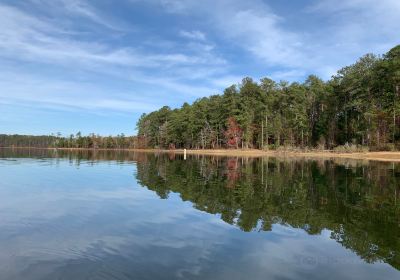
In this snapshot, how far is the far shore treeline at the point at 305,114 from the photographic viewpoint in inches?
2559

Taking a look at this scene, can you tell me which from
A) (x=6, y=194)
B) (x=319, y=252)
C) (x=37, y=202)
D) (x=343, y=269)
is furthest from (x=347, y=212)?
(x=6, y=194)

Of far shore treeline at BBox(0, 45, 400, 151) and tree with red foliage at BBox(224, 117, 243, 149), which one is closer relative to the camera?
far shore treeline at BBox(0, 45, 400, 151)

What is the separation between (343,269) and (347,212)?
641cm

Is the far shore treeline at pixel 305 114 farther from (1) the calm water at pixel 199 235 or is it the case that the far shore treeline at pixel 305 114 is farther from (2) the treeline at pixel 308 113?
(1) the calm water at pixel 199 235

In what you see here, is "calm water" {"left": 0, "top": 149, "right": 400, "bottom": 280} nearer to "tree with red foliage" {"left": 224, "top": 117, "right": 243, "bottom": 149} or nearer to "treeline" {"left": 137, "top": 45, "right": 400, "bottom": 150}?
"treeline" {"left": 137, "top": 45, "right": 400, "bottom": 150}

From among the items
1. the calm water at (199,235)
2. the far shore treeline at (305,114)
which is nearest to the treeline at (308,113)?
the far shore treeline at (305,114)

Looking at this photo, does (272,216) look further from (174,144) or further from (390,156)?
(174,144)

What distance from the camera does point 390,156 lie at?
52.1 meters

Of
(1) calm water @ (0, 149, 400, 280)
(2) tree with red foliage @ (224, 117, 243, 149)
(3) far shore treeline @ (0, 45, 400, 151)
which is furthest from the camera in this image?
(2) tree with red foliage @ (224, 117, 243, 149)

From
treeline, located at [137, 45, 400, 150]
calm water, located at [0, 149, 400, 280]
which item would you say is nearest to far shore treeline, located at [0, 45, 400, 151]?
treeline, located at [137, 45, 400, 150]

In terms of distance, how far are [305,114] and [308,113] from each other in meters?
4.10

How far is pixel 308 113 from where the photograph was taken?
91.8m

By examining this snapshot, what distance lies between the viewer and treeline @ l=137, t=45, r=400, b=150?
65.1m

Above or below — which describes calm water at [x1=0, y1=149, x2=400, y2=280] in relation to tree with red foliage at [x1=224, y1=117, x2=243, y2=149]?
below
